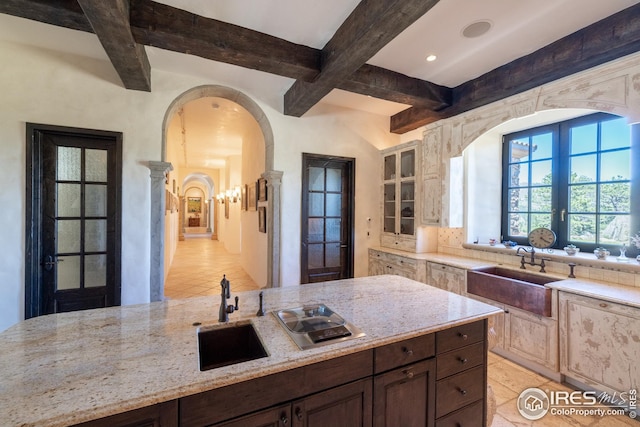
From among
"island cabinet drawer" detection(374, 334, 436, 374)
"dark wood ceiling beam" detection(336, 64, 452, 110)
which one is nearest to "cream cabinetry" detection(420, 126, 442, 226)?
"dark wood ceiling beam" detection(336, 64, 452, 110)

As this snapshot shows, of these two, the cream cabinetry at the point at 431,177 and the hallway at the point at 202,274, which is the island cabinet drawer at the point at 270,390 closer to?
the cream cabinetry at the point at 431,177

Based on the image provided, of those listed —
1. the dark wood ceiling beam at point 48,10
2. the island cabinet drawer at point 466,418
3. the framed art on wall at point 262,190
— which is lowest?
the island cabinet drawer at point 466,418

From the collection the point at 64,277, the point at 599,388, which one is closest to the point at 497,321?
the point at 599,388

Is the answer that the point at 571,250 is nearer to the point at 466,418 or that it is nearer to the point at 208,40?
the point at 466,418

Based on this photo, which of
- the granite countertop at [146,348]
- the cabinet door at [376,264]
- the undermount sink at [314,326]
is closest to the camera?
the granite countertop at [146,348]

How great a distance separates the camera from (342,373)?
48.2 inches

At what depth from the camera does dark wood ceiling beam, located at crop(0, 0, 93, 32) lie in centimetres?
188

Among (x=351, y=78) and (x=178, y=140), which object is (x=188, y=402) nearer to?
(x=351, y=78)

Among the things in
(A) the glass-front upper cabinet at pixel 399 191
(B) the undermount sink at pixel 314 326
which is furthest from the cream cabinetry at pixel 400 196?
(B) the undermount sink at pixel 314 326

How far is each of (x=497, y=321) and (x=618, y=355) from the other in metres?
0.82

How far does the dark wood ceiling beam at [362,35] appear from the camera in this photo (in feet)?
5.84

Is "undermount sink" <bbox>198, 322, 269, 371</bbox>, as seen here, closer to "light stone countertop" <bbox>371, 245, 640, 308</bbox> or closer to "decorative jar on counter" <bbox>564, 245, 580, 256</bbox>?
"light stone countertop" <bbox>371, 245, 640, 308</bbox>

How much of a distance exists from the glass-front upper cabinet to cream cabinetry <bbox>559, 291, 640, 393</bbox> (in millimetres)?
2022

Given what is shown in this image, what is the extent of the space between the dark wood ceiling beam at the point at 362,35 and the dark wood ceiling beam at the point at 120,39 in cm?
160
